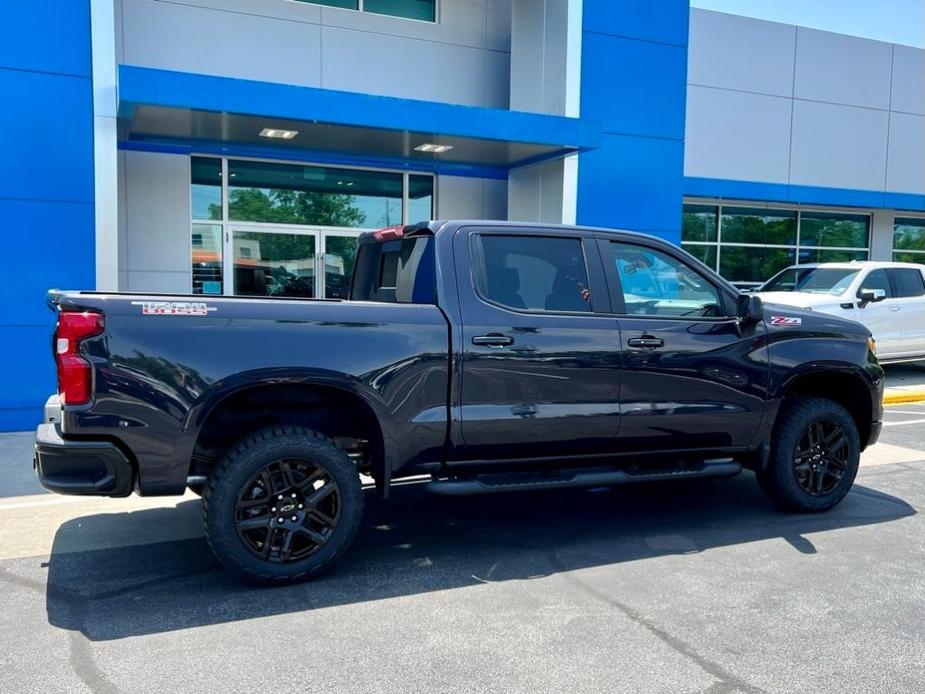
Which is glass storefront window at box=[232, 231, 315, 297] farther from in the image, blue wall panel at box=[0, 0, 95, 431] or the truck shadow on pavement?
the truck shadow on pavement

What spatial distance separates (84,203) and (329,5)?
5.10m

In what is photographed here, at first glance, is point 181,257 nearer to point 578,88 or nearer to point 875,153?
point 578,88

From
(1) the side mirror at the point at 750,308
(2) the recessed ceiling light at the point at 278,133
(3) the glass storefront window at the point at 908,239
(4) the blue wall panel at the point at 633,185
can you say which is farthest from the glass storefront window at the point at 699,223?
(1) the side mirror at the point at 750,308

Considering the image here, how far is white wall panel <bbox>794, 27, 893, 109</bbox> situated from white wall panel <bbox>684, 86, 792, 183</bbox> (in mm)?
838

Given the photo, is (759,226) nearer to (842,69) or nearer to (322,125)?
(842,69)

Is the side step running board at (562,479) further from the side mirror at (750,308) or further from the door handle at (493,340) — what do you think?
the side mirror at (750,308)

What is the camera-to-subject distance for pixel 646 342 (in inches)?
209

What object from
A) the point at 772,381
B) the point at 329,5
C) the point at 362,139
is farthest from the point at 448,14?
the point at 772,381

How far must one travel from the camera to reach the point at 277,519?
4.49m

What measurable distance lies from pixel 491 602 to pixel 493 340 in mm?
1483

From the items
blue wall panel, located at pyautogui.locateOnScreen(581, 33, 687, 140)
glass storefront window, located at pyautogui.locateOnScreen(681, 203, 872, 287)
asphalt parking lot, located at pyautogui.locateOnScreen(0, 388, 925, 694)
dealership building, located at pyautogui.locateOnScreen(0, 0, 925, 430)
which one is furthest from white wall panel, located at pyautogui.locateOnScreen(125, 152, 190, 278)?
glass storefront window, located at pyautogui.locateOnScreen(681, 203, 872, 287)

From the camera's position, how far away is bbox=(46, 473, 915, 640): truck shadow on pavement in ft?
14.1

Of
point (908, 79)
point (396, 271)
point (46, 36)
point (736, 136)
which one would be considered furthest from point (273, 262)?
point (908, 79)

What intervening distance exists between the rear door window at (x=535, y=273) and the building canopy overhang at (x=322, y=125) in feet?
16.9
